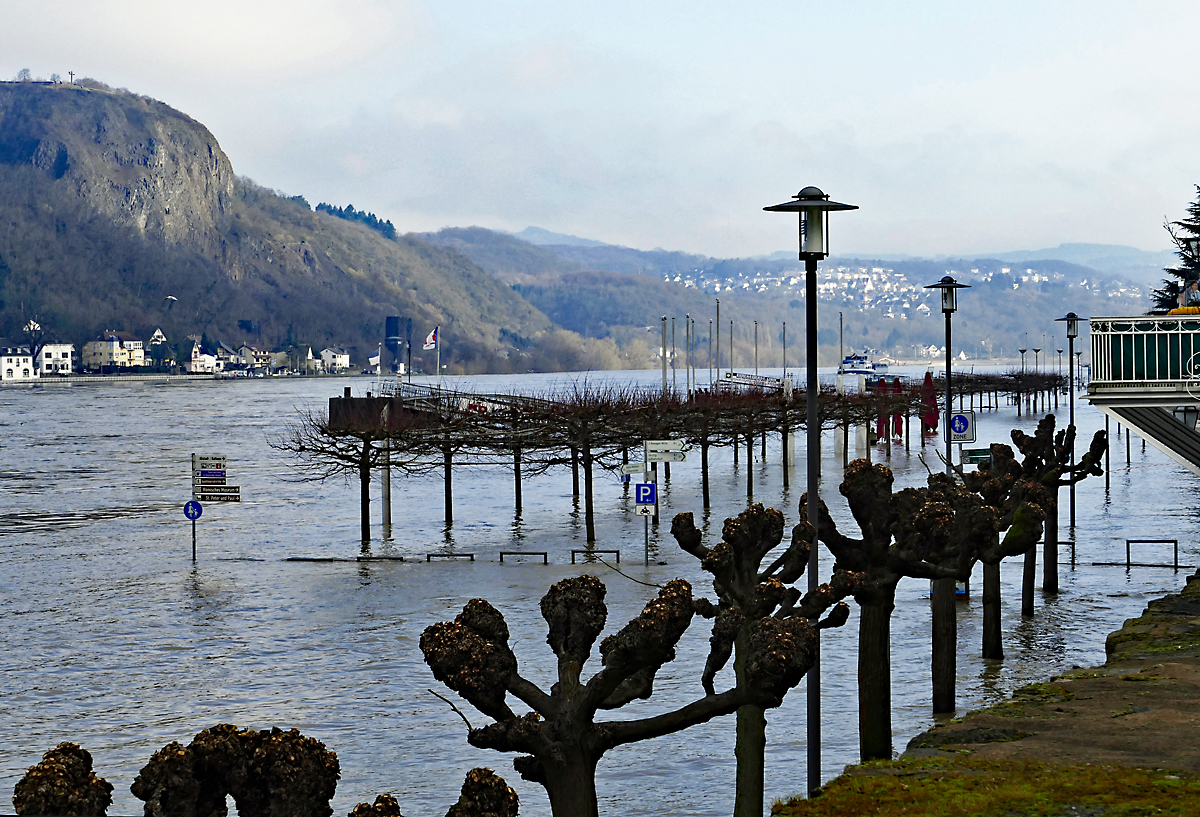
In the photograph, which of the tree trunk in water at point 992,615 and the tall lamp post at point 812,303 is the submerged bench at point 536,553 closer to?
the tree trunk in water at point 992,615

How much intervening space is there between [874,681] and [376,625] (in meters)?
16.8

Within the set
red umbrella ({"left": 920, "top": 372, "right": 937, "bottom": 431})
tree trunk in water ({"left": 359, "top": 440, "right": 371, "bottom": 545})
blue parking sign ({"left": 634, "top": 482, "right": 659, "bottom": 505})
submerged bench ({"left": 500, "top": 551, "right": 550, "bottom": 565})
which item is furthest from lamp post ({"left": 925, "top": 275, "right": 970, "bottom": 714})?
red umbrella ({"left": 920, "top": 372, "right": 937, "bottom": 431})

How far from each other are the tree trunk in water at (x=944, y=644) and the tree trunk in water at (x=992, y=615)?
4177 mm

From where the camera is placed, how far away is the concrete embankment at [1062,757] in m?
15.0

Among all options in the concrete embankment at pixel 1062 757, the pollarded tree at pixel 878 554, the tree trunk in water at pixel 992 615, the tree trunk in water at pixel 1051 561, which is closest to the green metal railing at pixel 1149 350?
the tree trunk in water at pixel 1051 561

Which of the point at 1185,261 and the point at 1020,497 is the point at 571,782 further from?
the point at 1185,261

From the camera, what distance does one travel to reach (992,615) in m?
26.0

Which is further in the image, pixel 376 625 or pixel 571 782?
pixel 376 625

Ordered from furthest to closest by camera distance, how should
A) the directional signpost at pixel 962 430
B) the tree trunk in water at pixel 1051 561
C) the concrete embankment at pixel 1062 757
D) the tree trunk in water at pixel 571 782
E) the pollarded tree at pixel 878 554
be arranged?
the tree trunk in water at pixel 1051 561 → the directional signpost at pixel 962 430 → the pollarded tree at pixel 878 554 → the concrete embankment at pixel 1062 757 → the tree trunk in water at pixel 571 782

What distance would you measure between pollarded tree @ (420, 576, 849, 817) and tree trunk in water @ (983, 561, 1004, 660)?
49.5 ft

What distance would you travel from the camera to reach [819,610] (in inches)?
584

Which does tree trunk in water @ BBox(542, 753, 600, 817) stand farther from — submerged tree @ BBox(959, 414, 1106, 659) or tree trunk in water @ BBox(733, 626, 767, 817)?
submerged tree @ BBox(959, 414, 1106, 659)

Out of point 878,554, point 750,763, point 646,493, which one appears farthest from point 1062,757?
point 646,493

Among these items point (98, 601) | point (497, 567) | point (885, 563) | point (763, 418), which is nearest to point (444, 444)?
point (497, 567)
